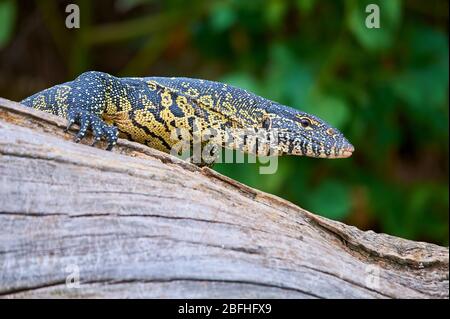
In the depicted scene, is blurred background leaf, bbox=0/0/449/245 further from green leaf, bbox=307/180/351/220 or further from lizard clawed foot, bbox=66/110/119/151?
lizard clawed foot, bbox=66/110/119/151

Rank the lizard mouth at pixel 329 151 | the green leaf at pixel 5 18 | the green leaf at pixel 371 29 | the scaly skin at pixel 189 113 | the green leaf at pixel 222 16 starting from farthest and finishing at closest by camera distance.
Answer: the green leaf at pixel 5 18
the green leaf at pixel 222 16
the green leaf at pixel 371 29
the lizard mouth at pixel 329 151
the scaly skin at pixel 189 113

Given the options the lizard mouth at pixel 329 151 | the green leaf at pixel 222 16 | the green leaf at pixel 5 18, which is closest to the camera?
the lizard mouth at pixel 329 151

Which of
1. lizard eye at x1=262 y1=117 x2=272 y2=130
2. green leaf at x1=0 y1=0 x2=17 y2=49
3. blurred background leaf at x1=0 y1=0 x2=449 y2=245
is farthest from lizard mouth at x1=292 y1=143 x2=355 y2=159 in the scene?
green leaf at x1=0 y1=0 x2=17 y2=49

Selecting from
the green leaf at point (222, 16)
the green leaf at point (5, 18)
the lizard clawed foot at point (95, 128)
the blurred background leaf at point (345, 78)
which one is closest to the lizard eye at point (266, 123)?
the lizard clawed foot at point (95, 128)

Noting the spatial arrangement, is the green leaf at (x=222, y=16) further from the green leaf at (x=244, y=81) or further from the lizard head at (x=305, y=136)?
the lizard head at (x=305, y=136)

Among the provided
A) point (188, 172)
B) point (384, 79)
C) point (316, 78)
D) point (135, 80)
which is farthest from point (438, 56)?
point (188, 172)

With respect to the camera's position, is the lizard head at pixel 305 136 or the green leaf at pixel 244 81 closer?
the lizard head at pixel 305 136

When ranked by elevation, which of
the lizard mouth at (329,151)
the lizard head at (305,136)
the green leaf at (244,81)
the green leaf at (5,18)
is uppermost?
the green leaf at (5,18)
